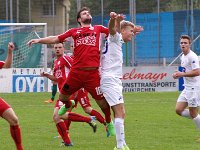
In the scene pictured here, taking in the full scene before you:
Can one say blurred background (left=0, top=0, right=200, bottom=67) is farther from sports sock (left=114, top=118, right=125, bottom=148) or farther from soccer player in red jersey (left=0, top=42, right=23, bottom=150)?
soccer player in red jersey (left=0, top=42, right=23, bottom=150)

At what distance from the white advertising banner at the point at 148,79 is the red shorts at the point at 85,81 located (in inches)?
858

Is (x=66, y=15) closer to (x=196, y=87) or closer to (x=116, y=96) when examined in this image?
(x=196, y=87)

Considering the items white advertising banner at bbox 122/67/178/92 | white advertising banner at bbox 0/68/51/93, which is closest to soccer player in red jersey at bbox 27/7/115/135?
white advertising banner at bbox 0/68/51/93

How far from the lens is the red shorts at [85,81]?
38.9 ft

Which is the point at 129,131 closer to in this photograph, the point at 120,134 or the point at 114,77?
the point at 114,77

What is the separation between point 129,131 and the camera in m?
15.8

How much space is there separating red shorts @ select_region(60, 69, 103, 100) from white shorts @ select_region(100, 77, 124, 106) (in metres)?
0.57

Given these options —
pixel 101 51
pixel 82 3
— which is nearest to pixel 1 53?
pixel 82 3

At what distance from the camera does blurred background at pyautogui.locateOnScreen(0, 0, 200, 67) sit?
38625mm

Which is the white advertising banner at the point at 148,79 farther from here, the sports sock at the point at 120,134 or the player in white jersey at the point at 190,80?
the sports sock at the point at 120,134

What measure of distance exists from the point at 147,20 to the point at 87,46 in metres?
28.3

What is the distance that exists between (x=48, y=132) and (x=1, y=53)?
64.6 ft

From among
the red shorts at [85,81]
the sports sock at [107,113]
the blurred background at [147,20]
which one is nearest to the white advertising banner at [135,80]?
the blurred background at [147,20]

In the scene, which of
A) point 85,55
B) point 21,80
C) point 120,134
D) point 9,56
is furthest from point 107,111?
point 21,80
